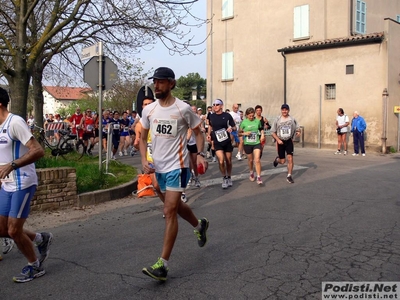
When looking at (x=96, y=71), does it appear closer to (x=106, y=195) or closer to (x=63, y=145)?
(x=106, y=195)

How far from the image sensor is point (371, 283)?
423cm

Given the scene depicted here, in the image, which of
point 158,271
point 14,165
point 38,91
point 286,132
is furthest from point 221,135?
point 38,91

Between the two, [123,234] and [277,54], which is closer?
[123,234]

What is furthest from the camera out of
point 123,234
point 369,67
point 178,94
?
point 178,94

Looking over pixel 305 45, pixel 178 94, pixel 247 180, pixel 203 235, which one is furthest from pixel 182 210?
pixel 178 94

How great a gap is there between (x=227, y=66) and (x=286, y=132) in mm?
18407

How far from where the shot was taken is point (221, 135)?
993 centimetres

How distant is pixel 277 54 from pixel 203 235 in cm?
2191

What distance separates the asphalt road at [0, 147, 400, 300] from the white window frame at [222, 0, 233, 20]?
2115 cm

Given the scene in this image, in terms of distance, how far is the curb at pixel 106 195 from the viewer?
8.19 metres

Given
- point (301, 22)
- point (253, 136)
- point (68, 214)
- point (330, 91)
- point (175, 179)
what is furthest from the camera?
point (301, 22)

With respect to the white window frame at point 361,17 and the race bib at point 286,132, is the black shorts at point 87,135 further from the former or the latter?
the white window frame at point 361,17

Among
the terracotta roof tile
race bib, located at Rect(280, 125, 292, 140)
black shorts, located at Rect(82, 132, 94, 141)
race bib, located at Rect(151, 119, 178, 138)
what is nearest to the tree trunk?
black shorts, located at Rect(82, 132, 94, 141)

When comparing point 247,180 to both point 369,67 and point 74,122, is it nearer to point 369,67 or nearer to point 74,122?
point 74,122
